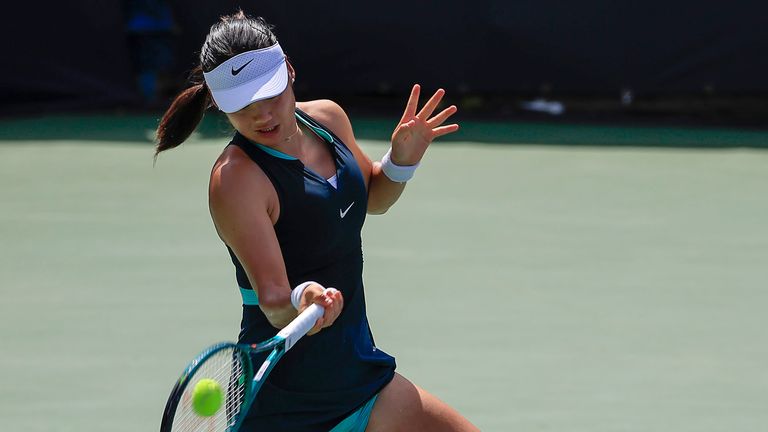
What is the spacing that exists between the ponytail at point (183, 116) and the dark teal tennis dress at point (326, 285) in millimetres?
176

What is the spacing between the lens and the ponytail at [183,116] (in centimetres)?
282

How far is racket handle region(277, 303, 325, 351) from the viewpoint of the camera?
2.45 m

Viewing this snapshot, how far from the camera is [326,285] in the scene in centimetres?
275

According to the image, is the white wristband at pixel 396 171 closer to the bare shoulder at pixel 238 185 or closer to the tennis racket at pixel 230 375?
the bare shoulder at pixel 238 185

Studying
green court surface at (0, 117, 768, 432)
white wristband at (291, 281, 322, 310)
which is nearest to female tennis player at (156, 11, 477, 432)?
white wristband at (291, 281, 322, 310)

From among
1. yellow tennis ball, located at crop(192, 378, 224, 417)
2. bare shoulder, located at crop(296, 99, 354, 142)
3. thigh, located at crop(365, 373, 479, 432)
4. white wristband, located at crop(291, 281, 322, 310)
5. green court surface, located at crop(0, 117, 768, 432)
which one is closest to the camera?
yellow tennis ball, located at crop(192, 378, 224, 417)

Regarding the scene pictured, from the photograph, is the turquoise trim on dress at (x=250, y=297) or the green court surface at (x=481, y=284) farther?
the green court surface at (x=481, y=284)

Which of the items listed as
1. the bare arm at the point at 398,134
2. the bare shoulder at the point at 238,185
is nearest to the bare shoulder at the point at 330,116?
the bare arm at the point at 398,134

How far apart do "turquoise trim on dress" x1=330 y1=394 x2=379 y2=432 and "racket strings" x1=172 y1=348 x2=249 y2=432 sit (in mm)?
301

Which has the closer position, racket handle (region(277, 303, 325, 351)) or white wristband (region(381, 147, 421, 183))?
racket handle (region(277, 303, 325, 351))

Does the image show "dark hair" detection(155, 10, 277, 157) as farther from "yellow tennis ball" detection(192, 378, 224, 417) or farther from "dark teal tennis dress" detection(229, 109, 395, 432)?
"yellow tennis ball" detection(192, 378, 224, 417)

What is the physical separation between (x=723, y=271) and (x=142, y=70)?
5.80 m

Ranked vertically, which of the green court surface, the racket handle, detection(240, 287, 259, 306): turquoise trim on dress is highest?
the racket handle

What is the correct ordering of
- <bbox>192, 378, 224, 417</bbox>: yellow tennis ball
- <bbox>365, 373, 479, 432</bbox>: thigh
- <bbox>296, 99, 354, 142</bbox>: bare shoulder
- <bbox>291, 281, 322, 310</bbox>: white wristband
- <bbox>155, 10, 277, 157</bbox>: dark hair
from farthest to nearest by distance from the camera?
<bbox>296, 99, 354, 142</bbox>: bare shoulder → <bbox>365, 373, 479, 432</bbox>: thigh → <bbox>155, 10, 277, 157</bbox>: dark hair → <bbox>291, 281, 322, 310</bbox>: white wristband → <bbox>192, 378, 224, 417</bbox>: yellow tennis ball
